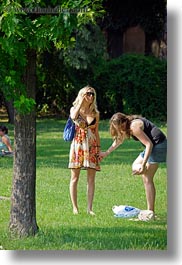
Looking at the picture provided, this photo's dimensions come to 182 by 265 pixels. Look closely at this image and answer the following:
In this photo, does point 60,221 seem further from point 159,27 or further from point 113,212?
point 159,27

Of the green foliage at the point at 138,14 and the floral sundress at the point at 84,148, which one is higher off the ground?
the green foliage at the point at 138,14

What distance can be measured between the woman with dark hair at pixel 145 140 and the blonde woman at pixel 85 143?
84 millimetres

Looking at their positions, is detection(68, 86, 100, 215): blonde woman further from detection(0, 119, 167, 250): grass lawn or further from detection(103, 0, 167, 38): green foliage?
detection(103, 0, 167, 38): green foliage

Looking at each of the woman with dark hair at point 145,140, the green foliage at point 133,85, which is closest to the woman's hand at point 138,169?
the woman with dark hair at point 145,140

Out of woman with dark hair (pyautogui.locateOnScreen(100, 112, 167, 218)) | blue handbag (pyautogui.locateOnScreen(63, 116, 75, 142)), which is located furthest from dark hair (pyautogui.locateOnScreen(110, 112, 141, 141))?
blue handbag (pyautogui.locateOnScreen(63, 116, 75, 142))

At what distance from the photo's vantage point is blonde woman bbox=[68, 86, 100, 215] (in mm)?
6258

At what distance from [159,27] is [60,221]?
1328mm

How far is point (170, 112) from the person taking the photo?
609cm

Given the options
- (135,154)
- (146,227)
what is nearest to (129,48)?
(135,154)

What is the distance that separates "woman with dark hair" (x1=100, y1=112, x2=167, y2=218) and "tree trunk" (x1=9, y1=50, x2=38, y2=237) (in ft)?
1.70

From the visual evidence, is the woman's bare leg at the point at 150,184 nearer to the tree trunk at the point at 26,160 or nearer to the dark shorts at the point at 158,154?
the dark shorts at the point at 158,154

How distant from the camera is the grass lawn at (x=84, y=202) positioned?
20.1ft

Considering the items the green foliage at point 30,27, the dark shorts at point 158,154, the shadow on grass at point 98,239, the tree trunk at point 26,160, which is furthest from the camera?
the dark shorts at point 158,154

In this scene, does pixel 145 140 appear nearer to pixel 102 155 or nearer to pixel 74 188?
pixel 102 155
